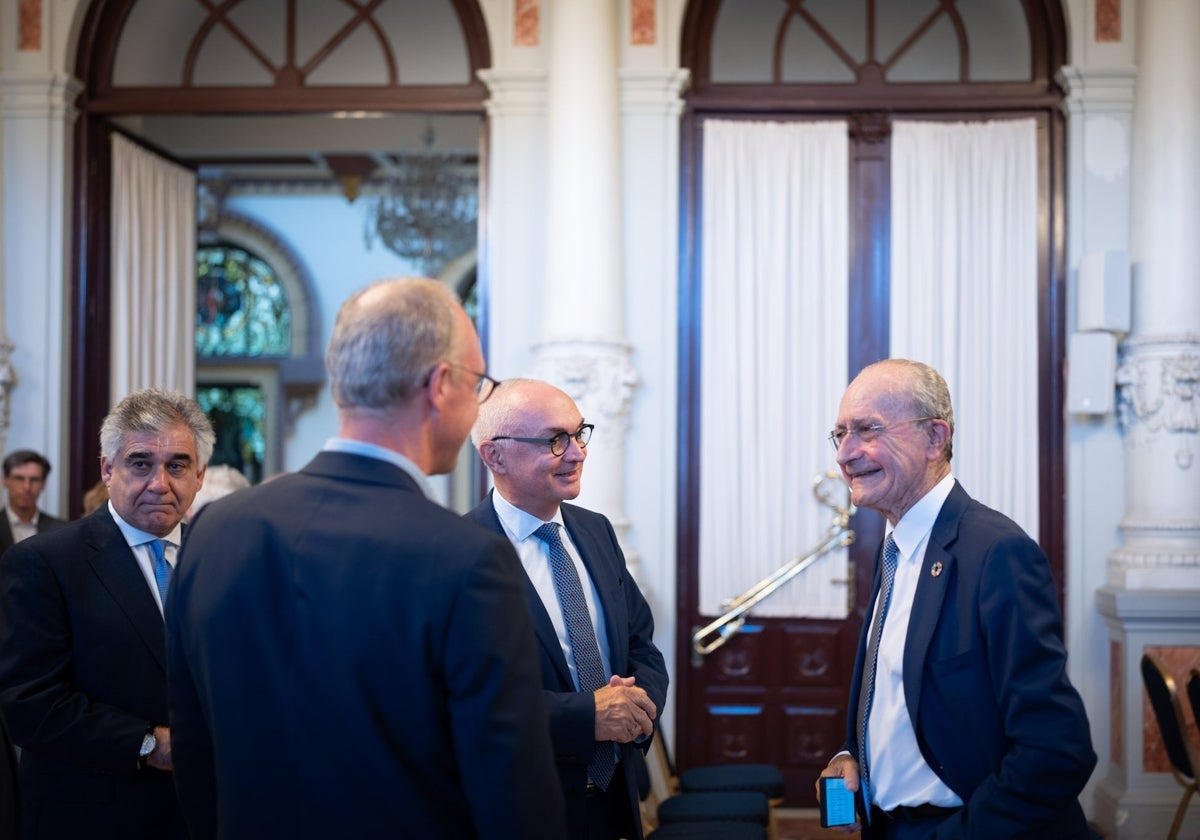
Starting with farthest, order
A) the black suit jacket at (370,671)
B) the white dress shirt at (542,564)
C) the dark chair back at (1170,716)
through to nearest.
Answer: the dark chair back at (1170,716)
the white dress shirt at (542,564)
the black suit jacket at (370,671)

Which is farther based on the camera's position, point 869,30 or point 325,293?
point 325,293

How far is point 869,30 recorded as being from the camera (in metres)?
7.21

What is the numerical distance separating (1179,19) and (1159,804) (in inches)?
152

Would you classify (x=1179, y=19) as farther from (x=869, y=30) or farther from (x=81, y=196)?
(x=81, y=196)

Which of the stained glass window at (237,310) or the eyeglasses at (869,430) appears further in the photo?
the stained glass window at (237,310)

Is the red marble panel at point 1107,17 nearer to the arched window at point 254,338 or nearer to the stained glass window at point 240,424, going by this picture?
the arched window at point 254,338

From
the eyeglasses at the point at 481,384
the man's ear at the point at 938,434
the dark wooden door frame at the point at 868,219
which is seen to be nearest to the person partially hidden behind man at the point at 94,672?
the eyeglasses at the point at 481,384

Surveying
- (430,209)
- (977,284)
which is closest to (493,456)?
(977,284)

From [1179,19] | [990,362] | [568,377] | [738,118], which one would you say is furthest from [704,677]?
[1179,19]

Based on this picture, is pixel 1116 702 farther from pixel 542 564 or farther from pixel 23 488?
pixel 23 488

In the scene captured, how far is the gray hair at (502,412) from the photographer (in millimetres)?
3100

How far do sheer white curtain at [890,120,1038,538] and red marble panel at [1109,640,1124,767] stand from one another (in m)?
0.78

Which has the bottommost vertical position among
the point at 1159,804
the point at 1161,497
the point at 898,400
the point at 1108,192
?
the point at 1159,804

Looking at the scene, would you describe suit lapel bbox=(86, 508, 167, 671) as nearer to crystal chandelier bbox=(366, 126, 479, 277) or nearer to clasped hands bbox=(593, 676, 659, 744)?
clasped hands bbox=(593, 676, 659, 744)
